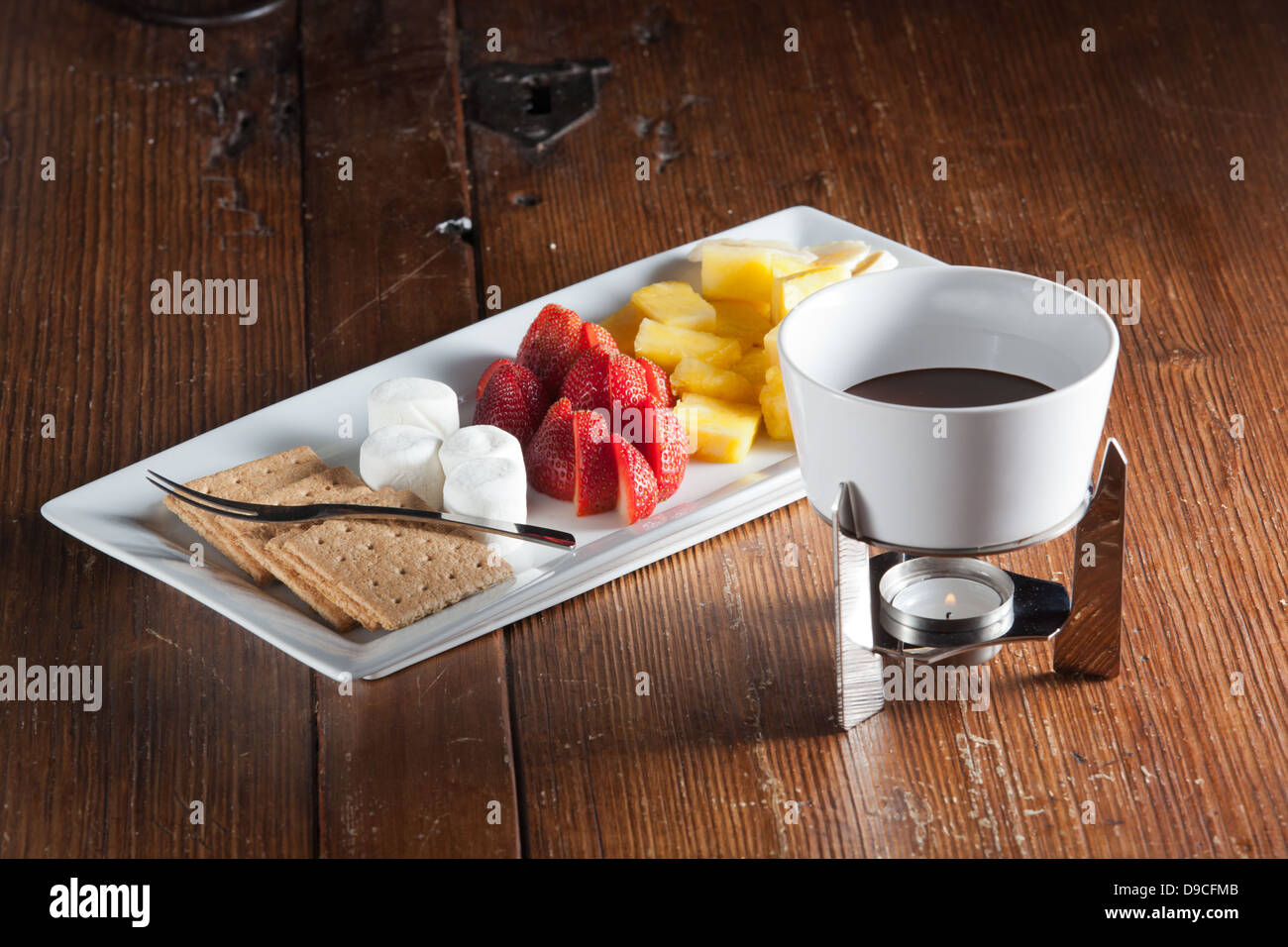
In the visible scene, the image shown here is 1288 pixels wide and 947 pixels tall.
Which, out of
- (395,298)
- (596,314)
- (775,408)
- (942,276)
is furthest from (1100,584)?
(395,298)

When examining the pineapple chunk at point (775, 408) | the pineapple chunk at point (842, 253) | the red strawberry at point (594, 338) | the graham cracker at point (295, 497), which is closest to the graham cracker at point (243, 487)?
the graham cracker at point (295, 497)

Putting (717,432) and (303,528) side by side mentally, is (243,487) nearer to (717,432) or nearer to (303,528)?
(303,528)

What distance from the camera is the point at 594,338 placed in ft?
3.59

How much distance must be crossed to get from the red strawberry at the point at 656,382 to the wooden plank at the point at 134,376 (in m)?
0.32

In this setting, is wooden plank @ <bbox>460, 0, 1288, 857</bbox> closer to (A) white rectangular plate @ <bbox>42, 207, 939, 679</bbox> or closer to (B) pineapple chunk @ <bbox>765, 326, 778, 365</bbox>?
(A) white rectangular plate @ <bbox>42, 207, 939, 679</bbox>

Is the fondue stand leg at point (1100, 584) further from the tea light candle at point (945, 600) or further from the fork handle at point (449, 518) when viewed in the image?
the fork handle at point (449, 518)

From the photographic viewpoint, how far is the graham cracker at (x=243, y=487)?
94 cm

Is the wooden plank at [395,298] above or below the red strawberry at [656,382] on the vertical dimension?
below

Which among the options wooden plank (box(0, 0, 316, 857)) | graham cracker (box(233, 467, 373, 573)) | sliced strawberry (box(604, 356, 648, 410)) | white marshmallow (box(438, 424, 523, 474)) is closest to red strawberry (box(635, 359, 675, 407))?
sliced strawberry (box(604, 356, 648, 410))

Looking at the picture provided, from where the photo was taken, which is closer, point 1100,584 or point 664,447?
point 1100,584

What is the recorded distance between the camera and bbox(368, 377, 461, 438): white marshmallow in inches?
40.6

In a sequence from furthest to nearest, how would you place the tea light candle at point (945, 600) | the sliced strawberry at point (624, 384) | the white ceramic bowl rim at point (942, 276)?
1. the sliced strawberry at point (624, 384)
2. the tea light candle at point (945, 600)
3. the white ceramic bowl rim at point (942, 276)

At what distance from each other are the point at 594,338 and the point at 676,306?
0.33 feet

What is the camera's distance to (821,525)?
98 centimetres
